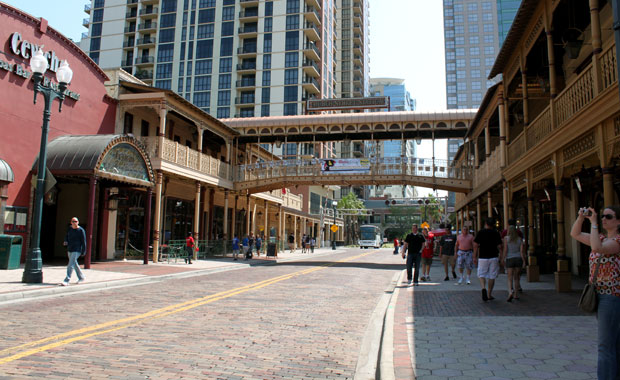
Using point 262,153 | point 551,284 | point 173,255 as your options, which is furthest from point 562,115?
point 262,153

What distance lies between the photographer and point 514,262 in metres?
9.91

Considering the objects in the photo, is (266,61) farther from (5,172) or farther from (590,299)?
(590,299)

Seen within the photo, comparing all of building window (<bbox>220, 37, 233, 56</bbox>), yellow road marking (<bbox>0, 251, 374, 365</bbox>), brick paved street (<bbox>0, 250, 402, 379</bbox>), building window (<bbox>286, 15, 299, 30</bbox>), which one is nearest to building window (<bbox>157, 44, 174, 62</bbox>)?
building window (<bbox>220, 37, 233, 56</bbox>)

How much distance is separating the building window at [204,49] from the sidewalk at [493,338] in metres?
68.9

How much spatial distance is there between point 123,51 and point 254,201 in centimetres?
5099

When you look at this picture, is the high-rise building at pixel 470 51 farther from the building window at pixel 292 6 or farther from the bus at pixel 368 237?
the bus at pixel 368 237

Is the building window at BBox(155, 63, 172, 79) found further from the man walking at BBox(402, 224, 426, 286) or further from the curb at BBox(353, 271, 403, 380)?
the curb at BBox(353, 271, 403, 380)

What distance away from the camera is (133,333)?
6637mm

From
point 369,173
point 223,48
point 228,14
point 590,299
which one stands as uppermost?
point 228,14

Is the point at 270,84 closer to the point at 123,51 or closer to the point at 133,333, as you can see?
the point at 123,51

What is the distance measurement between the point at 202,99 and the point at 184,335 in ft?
229

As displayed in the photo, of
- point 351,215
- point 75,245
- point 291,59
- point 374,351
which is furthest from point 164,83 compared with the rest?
point 374,351

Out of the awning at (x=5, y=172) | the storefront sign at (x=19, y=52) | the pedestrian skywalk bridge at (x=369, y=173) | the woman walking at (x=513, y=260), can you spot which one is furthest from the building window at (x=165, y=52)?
the woman walking at (x=513, y=260)

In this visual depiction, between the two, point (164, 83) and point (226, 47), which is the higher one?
point (226, 47)
